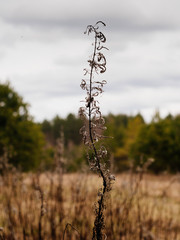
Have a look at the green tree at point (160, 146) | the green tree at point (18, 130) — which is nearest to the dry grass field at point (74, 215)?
the green tree at point (18, 130)

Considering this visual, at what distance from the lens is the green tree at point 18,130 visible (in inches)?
566

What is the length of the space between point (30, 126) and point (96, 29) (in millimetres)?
14730

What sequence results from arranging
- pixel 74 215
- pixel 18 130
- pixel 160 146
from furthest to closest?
pixel 160 146 → pixel 18 130 → pixel 74 215

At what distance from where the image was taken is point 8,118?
48.2 feet

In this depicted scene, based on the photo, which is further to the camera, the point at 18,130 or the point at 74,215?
the point at 18,130

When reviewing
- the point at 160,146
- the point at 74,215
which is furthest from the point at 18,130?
the point at 160,146

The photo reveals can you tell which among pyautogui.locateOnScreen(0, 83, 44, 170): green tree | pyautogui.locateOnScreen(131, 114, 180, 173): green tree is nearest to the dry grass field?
pyautogui.locateOnScreen(0, 83, 44, 170): green tree

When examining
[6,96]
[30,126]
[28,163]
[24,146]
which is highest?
[6,96]

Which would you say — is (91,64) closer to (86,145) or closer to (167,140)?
(86,145)

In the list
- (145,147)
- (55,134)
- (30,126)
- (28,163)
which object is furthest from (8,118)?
(55,134)

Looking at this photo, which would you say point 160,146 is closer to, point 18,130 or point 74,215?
point 18,130

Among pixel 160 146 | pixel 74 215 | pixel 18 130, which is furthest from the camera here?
pixel 160 146

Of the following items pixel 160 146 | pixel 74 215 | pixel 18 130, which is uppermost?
pixel 18 130

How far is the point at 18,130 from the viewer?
1473 centimetres
